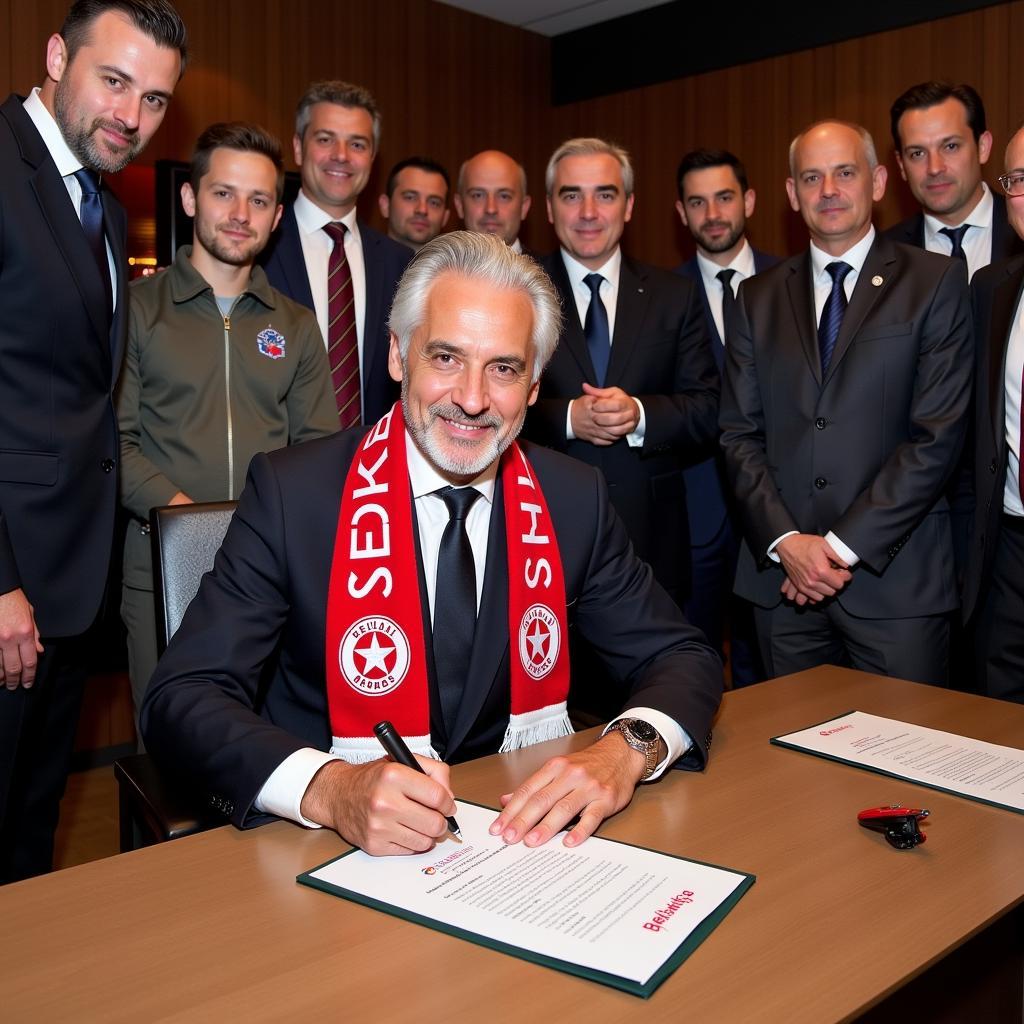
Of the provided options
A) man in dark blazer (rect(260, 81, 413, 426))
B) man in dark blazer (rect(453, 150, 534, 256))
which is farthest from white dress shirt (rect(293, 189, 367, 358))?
man in dark blazer (rect(453, 150, 534, 256))

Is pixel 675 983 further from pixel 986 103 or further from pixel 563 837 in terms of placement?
pixel 986 103

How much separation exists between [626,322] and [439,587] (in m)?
1.84

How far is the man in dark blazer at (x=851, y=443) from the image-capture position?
2850mm

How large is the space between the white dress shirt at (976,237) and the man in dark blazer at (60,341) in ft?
8.10

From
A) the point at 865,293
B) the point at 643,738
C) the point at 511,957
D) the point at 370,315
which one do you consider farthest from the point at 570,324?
the point at 511,957

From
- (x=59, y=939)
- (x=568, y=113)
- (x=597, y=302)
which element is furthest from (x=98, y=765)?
(x=568, y=113)

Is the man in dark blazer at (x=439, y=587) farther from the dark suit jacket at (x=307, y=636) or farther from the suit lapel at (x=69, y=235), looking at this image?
the suit lapel at (x=69, y=235)

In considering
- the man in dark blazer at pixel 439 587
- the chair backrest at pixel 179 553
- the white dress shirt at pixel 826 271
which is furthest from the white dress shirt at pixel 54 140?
the white dress shirt at pixel 826 271

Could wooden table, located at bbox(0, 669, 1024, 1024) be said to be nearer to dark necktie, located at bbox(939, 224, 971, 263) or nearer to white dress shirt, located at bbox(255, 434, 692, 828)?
white dress shirt, located at bbox(255, 434, 692, 828)

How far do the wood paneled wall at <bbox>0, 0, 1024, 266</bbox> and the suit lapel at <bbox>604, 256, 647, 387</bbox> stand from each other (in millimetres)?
2464

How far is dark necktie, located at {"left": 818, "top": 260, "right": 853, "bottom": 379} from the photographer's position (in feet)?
9.80

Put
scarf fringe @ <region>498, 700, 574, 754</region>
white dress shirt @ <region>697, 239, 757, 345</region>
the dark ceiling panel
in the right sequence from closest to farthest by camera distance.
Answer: scarf fringe @ <region>498, 700, 574, 754</region> → white dress shirt @ <region>697, 239, 757, 345</region> → the dark ceiling panel

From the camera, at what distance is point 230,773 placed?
1421mm

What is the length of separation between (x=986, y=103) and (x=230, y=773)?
16.4ft
